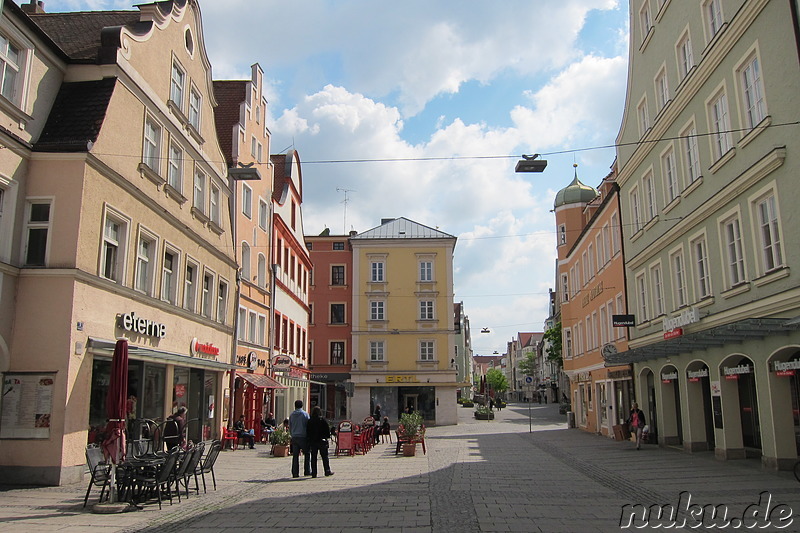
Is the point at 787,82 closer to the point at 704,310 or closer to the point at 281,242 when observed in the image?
the point at 704,310

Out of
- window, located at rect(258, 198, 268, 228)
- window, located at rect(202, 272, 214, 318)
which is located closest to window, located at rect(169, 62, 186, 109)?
window, located at rect(202, 272, 214, 318)

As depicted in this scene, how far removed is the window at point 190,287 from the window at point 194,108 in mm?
4752

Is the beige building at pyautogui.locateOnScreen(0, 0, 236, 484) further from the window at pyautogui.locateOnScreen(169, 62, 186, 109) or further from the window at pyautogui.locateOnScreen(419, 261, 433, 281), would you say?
the window at pyautogui.locateOnScreen(419, 261, 433, 281)

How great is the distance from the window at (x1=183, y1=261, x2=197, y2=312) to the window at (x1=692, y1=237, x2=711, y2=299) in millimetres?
16024

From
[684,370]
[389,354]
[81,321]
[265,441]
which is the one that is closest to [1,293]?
[81,321]

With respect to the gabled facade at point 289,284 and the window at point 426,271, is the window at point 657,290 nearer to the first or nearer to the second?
the gabled facade at point 289,284

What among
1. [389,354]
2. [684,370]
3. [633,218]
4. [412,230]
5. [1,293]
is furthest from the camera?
[412,230]

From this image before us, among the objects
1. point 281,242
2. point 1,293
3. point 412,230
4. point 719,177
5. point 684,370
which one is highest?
point 412,230

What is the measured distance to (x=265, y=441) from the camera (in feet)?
95.3

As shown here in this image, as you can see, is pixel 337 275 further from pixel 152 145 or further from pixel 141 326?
pixel 141 326

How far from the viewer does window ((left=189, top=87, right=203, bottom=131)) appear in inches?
893

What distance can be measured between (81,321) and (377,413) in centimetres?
2947

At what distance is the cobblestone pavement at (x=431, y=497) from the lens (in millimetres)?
10141

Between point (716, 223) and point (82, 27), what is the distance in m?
19.1
